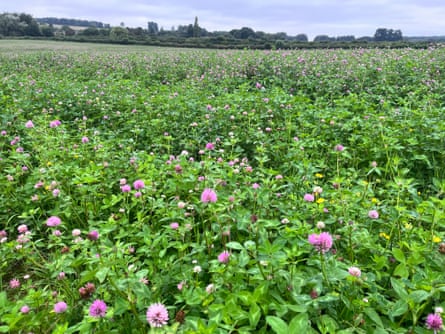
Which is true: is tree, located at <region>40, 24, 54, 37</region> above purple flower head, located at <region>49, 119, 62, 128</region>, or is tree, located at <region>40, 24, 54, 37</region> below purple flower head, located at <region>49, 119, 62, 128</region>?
above

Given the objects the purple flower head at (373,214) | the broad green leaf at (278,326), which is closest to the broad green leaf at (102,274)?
the broad green leaf at (278,326)

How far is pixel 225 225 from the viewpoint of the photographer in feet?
6.52

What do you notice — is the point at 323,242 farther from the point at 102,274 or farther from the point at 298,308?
the point at 102,274

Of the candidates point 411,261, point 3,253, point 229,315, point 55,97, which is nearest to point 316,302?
point 229,315

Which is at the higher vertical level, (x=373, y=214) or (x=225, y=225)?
(x=373, y=214)

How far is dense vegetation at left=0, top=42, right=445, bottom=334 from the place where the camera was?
1.41 meters

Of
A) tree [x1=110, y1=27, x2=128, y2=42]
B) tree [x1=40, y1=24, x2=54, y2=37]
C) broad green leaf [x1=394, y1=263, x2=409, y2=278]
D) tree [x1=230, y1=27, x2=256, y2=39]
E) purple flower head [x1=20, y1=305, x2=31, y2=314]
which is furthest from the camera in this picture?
tree [x1=40, y1=24, x2=54, y2=37]

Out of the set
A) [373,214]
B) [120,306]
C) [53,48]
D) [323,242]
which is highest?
[53,48]

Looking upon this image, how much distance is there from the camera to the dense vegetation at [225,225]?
1.41 m

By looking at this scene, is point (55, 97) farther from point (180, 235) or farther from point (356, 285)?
point (356, 285)

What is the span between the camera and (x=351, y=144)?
3443 mm

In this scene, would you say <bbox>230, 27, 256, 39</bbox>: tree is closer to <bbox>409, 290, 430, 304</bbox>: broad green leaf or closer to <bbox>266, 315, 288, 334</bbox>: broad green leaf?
<bbox>409, 290, 430, 304</bbox>: broad green leaf

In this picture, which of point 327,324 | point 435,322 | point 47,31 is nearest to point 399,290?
point 435,322

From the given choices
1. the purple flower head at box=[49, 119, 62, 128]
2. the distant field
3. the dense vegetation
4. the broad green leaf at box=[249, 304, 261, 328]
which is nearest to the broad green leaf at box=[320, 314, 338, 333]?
the dense vegetation
